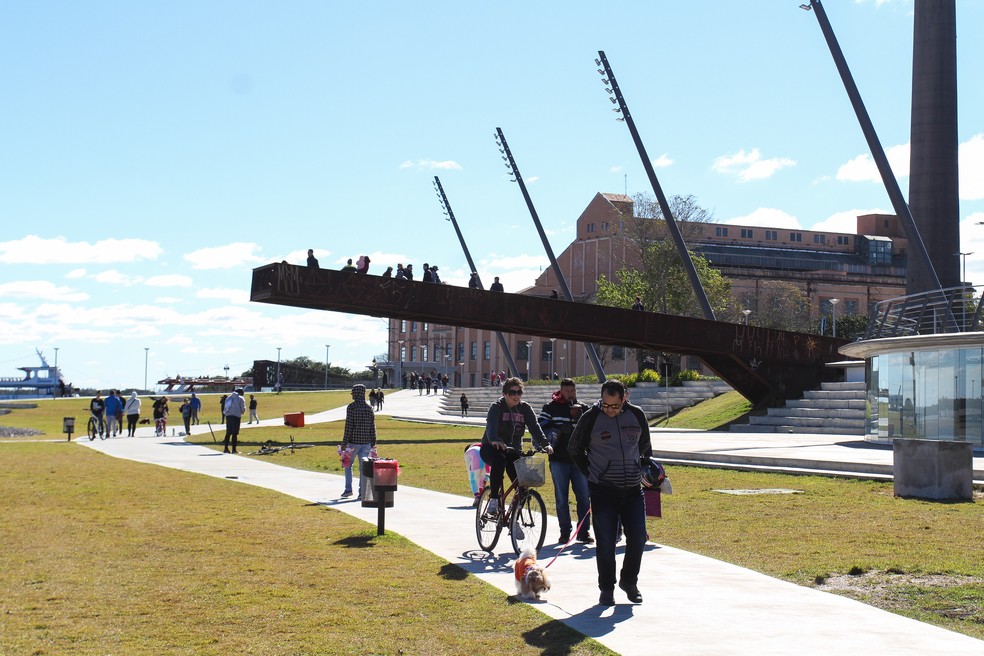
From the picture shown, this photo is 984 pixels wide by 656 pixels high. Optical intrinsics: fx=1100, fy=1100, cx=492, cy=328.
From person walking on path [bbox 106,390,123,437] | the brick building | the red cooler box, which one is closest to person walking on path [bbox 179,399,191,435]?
person walking on path [bbox 106,390,123,437]

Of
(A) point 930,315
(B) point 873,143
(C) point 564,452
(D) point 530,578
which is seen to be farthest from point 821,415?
(D) point 530,578

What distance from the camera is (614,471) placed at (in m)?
8.41

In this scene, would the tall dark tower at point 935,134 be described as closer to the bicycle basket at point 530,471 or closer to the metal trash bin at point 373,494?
the metal trash bin at point 373,494

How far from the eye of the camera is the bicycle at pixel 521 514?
1027cm

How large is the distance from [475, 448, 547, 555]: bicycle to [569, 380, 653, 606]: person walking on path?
5.55ft

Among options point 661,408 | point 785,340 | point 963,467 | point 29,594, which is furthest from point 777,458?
point 661,408

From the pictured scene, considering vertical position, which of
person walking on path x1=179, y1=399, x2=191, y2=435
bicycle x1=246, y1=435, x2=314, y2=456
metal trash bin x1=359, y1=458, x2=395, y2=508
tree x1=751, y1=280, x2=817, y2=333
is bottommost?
bicycle x1=246, y1=435, x2=314, y2=456

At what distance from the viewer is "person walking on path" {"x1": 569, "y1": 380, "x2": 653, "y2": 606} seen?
27.4 ft

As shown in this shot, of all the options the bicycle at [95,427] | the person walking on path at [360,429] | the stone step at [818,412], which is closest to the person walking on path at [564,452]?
the person walking on path at [360,429]

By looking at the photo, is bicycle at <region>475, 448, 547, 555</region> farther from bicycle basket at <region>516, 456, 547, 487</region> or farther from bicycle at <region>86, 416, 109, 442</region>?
bicycle at <region>86, 416, 109, 442</region>

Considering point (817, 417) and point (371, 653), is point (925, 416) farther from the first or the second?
point (371, 653)

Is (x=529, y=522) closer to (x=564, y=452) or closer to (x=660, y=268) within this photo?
(x=564, y=452)

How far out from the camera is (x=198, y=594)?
861cm

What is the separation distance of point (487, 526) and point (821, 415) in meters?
30.6
